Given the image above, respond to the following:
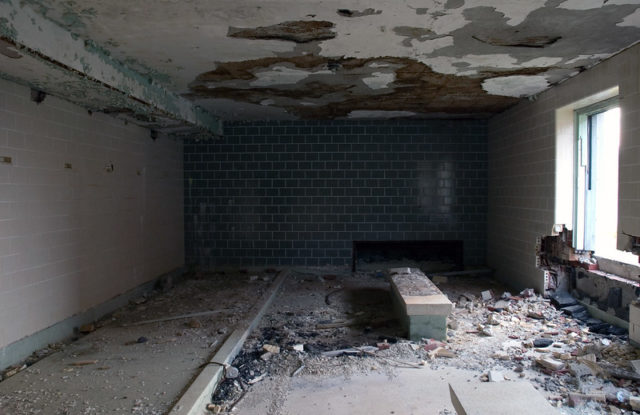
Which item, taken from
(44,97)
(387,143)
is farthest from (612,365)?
(44,97)

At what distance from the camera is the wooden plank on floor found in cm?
286

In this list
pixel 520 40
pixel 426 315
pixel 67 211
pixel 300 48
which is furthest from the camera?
pixel 67 211

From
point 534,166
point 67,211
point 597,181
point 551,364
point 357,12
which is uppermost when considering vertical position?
point 357,12

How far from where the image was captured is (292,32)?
341 cm

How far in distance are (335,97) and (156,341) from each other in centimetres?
364

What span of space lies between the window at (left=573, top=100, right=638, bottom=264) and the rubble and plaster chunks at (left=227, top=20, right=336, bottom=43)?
319cm

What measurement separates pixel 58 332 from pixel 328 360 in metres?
2.66

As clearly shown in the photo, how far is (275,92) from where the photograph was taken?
218 inches

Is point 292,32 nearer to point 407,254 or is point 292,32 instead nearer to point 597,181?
point 597,181

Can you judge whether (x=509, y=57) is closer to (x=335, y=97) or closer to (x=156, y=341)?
(x=335, y=97)

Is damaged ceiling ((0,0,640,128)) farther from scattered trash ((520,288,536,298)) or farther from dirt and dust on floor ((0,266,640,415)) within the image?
scattered trash ((520,288,536,298))

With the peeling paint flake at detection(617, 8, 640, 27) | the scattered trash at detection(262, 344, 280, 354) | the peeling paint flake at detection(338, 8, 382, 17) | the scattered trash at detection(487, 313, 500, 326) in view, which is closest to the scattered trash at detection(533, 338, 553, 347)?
the scattered trash at detection(487, 313, 500, 326)

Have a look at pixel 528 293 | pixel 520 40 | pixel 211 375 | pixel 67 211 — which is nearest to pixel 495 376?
pixel 211 375

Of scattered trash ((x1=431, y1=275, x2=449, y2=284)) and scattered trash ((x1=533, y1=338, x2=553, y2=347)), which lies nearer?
scattered trash ((x1=533, y1=338, x2=553, y2=347))
